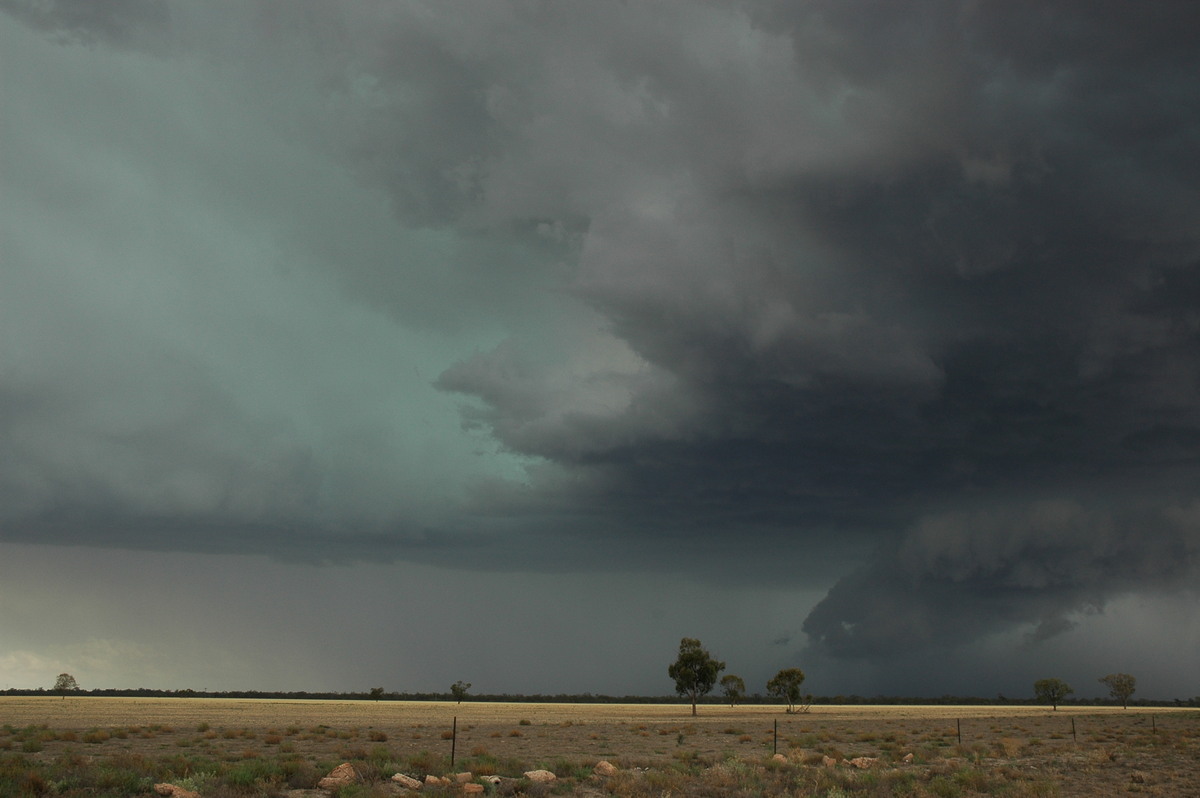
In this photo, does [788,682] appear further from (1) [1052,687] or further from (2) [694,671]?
(1) [1052,687]

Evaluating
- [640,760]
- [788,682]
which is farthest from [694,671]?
Result: [640,760]

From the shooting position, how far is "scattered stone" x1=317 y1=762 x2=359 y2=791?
2775 cm

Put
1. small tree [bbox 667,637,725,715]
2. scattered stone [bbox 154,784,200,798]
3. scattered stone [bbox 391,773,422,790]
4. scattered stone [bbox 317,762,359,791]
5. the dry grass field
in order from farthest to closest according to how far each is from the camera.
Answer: small tree [bbox 667,637,725,715]
the dry grass field
scattered stone [bbox 391,773,422,790]
scattered stone [bbox 317,762,359,791]
scattered stone [bbox 154,784,200,798]

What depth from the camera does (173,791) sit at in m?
23.6

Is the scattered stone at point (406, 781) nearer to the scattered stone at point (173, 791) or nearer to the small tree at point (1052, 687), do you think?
the scattered stone at point (173, 791)

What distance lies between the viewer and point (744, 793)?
89.4ft

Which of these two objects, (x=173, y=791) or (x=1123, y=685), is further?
(x=1123, y=685)

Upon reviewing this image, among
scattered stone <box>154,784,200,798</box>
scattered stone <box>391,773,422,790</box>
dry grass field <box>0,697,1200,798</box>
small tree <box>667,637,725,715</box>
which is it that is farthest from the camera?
small tree <box>667,637,725,715</box>

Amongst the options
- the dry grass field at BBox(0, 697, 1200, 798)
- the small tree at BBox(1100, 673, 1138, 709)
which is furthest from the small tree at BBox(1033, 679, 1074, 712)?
the dry grass field at BBox(0, 697, 1200, 798)

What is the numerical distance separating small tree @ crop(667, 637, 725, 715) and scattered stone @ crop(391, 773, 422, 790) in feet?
310

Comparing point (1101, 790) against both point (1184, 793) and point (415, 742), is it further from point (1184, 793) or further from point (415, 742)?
point (415, 742)

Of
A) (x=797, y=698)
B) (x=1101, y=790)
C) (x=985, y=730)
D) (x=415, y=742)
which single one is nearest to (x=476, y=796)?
(x=1101, y=790)

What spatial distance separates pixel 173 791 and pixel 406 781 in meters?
7.72

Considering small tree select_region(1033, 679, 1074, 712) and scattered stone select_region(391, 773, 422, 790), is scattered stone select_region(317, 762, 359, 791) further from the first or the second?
small tree select_region(1033, 679, 1074, 712)
